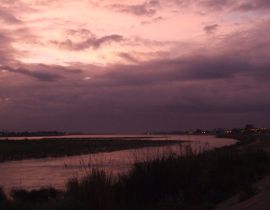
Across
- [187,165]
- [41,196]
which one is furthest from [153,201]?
[41,196]

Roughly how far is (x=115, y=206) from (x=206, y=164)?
20.2ft

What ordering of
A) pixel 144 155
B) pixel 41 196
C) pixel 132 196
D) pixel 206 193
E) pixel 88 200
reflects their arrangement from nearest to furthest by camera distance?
1. pixel 88 200
2. pixel 132 196
3. pixel 206 193
4. pixel 144 155
5. pixel 41 196

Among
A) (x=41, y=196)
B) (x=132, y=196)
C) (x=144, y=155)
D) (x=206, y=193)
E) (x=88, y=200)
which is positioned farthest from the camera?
(x=41, y=196)

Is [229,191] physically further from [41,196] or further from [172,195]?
[41,196]

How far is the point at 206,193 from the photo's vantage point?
15.5 m

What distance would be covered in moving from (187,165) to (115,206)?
392cm

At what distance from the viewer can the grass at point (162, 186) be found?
12.7 metres

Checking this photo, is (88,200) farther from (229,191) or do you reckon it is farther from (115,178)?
(229,191)

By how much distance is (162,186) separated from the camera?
1510cm

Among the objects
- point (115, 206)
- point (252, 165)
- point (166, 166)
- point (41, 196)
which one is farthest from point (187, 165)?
point (41, 196)

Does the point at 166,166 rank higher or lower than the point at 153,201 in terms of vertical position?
higher

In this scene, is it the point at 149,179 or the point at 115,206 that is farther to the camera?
the point at 149,179

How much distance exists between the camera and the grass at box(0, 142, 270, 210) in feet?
41.7

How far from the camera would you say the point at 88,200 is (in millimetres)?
12461
